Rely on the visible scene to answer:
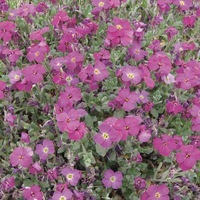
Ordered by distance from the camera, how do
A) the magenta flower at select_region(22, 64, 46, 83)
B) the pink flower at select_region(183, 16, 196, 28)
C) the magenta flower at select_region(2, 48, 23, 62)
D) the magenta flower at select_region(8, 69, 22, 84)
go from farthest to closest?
the pink flower at select_region(183, 16, 196, 28)
the magenta flower at select_region(2, 48, 23, 62)
the magenta flower at select_region(8, 69, 22, 84)
the magenta flower at select_region(22, 64, 46, 83)

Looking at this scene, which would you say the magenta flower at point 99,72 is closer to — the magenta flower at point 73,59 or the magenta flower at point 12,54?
the magenta flower at point 73,59

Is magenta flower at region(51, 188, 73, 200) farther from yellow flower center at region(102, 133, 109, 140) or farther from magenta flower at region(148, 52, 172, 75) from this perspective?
magenta flower at region(148, 52, 172, 75)

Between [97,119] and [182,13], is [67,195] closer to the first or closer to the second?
[97,119]

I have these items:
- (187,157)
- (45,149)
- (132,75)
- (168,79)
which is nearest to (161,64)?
(168,79)

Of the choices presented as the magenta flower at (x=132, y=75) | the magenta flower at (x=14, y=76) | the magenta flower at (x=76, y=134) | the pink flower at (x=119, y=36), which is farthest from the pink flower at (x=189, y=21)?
the magenta flower at (x=76, y=134)

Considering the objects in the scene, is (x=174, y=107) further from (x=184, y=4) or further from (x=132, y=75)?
(x=184, y=4)

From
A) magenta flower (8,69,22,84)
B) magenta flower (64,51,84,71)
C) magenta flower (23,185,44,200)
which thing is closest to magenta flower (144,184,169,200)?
magenta flower (23,185,44,200)
